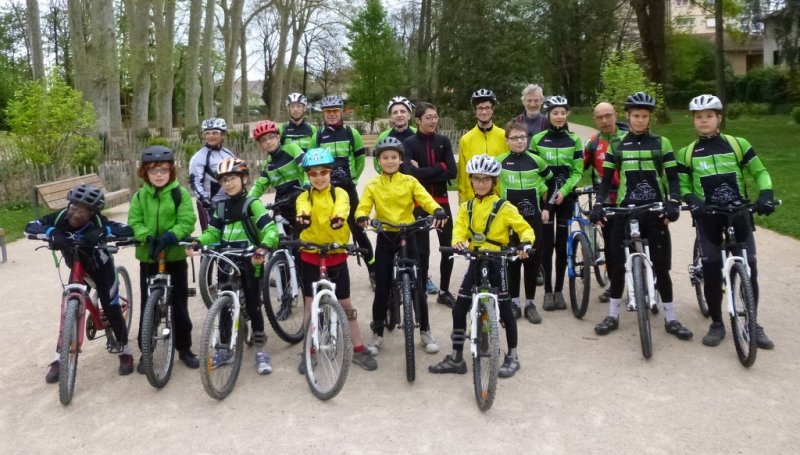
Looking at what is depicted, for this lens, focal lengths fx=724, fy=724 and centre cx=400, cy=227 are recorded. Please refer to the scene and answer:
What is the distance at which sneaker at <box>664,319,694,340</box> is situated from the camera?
6.10 m

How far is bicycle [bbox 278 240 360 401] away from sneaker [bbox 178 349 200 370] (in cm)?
107

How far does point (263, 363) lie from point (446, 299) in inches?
91.8

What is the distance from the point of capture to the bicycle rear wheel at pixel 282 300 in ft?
20.7

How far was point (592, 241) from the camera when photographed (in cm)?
719

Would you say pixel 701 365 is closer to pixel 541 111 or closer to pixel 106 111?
pixel 541 111

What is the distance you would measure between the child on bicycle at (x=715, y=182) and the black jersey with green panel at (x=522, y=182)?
4.13ft

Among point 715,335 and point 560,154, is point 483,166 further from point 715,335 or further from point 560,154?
point 715,335

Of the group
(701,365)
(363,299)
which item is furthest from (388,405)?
(363,299)

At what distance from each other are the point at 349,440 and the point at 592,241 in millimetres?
3733

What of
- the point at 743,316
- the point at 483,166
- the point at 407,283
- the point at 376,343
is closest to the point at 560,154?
the point at 483,166

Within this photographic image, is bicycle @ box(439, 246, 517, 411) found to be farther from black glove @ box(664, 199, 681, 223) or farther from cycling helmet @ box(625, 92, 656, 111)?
cycling helmet @ box(625, 92, 656, 111)

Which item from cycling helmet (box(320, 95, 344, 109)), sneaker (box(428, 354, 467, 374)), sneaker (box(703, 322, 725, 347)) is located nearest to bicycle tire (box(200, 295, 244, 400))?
sneaker (box(428, 354, 467, 374))

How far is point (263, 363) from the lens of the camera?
5.67 m

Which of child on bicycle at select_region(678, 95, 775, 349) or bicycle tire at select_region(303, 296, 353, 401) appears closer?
bicycle tire at select_region(303, 296, 353, 401)
